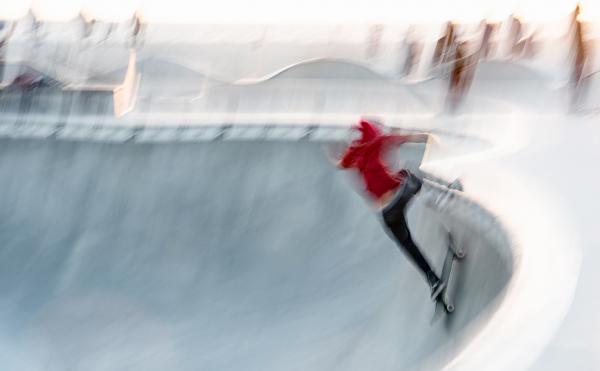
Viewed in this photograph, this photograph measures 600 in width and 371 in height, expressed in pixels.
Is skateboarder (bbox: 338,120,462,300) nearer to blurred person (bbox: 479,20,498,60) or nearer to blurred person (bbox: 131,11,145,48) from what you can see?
blurred person (bbox: 479,20,498,60)

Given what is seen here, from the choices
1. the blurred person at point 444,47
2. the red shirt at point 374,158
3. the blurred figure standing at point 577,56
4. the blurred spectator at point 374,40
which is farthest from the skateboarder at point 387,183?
the blurred spectator at point 374,40

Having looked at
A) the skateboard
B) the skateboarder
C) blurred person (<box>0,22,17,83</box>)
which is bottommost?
the skateboard

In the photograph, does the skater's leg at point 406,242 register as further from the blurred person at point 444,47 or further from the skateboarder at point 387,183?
the blurred person at point 444,47

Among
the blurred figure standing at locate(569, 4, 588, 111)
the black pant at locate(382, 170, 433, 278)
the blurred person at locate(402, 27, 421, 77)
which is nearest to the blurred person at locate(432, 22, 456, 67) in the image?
the blurred person at locate(402, 27, 421, 77)

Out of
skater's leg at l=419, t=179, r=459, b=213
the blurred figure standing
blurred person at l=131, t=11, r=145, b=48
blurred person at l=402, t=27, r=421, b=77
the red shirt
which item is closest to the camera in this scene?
the red shirt

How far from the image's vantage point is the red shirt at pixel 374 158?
3.30m

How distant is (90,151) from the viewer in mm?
5633

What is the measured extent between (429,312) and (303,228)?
1.63 meters

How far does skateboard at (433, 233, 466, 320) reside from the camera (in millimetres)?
3342

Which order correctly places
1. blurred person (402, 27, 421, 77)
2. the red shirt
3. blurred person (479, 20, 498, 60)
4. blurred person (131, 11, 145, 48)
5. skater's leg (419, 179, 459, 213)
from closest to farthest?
the red shirt → skater's leg (419, 179, 459, 213) → blurred person (479, 20, 498, 60) → blurred person (402, 27, 421, 77) → blurred person (131, 11, 145, 48)

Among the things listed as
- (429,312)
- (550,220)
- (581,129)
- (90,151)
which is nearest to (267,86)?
(90,151)

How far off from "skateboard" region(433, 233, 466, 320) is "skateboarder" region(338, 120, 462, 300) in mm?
31

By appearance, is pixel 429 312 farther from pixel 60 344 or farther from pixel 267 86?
pixel 267 86

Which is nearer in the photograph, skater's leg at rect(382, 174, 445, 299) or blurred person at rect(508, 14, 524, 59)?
skater's leg at rect(382, 174, 445, 299)
